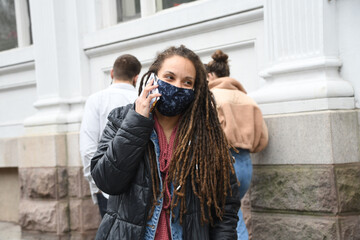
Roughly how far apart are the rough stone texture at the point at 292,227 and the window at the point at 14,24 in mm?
4982

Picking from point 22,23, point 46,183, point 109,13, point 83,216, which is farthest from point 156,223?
point 22,23

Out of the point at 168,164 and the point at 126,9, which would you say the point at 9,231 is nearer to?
the point at 126,9

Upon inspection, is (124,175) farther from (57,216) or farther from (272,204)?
(57,216)

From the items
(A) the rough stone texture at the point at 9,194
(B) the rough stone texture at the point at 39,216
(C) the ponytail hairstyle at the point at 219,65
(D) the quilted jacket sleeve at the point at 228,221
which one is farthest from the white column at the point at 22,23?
(D) the quilted jacket sleeve at the point at 228,221

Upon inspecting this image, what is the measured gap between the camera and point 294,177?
4.24m

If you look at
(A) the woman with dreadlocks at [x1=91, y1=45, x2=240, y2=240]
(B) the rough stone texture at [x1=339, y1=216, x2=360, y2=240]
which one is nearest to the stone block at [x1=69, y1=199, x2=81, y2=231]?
(B) the rough stone texture at [x1=339, y1=216, x2=360, y2=240]

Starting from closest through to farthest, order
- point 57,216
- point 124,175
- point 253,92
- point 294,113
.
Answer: point 124,175 → point 294,113 → point 253,92 → point 57,216

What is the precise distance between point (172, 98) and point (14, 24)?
6.33m

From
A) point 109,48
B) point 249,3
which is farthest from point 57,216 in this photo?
point 249,3

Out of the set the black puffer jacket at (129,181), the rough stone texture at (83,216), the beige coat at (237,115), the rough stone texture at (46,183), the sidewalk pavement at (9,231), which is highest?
the beige coat at (237,115)

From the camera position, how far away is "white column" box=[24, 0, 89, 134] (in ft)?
21.8

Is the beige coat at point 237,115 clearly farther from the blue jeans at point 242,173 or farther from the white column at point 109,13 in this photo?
the white column at point 109,13

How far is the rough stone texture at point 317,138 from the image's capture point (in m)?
4.04

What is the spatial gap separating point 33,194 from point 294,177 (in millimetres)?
3751
